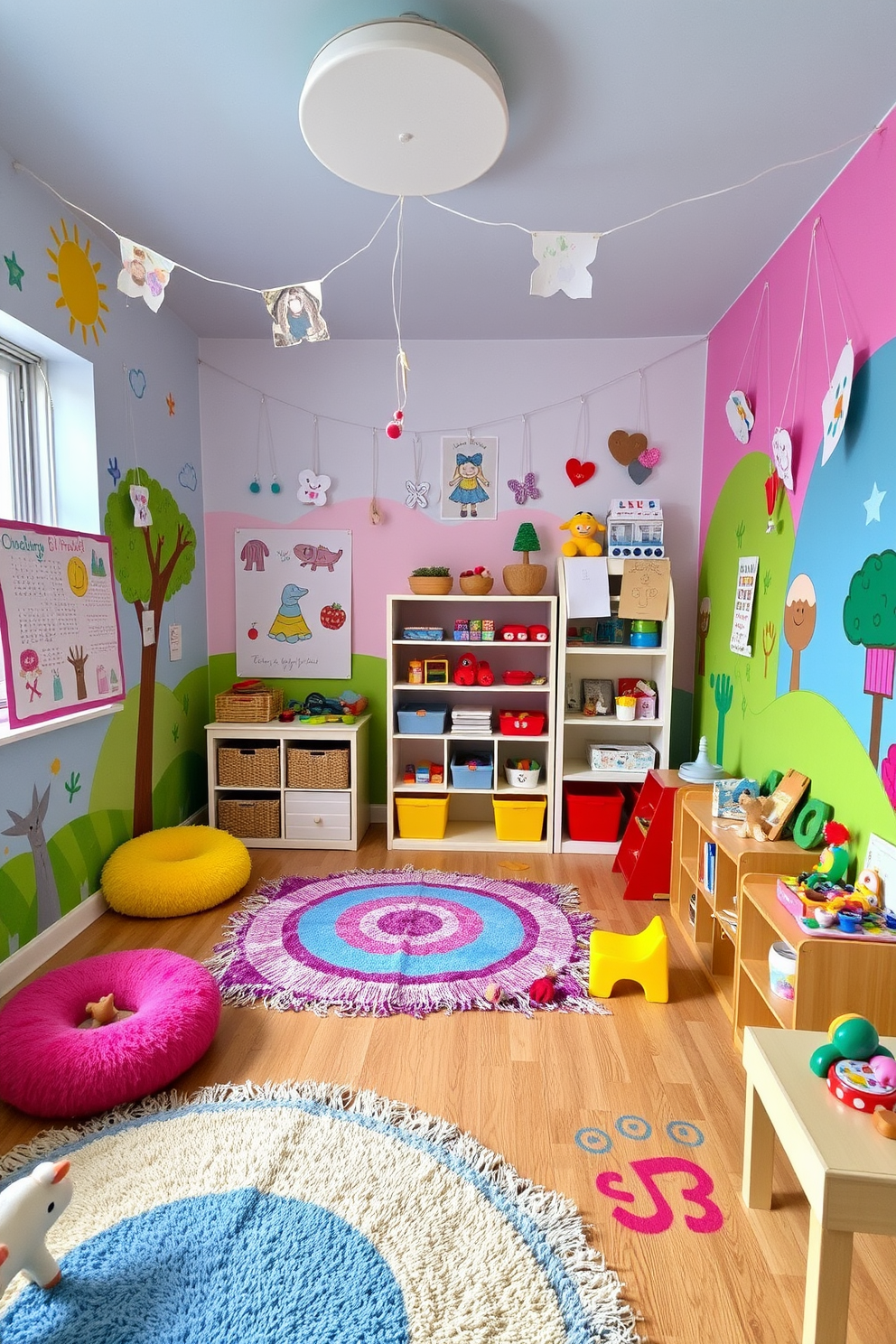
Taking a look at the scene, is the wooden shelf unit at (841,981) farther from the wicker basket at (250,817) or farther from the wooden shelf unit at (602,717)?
the wicker basket at (250,817)

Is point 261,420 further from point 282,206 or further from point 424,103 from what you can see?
point 424,103

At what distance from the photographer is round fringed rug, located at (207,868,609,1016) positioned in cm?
246

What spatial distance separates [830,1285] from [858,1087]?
0.28 metres

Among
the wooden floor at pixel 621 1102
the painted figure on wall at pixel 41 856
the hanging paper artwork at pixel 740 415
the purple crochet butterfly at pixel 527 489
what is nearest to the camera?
the wooden floor at pixel 621 1102

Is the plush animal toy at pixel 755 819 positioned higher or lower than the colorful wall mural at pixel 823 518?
lower

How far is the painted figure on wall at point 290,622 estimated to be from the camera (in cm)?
413

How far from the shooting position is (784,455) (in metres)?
2.63

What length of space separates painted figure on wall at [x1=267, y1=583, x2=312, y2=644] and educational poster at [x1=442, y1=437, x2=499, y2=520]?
0.92 meters

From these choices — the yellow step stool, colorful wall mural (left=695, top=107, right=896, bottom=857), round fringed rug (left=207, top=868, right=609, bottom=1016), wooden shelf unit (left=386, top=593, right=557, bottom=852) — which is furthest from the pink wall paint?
round fringed rug (left=207, top=868, right=609, bottom=1016)

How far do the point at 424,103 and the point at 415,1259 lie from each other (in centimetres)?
244

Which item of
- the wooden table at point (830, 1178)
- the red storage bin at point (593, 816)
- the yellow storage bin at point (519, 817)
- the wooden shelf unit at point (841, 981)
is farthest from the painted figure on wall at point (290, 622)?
the wooden table at point (830, 1178)

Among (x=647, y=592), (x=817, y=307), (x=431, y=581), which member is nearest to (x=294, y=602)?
(x=431, y=581)

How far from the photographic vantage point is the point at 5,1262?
1.33 meters

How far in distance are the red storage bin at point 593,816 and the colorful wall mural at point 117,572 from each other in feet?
6.25
